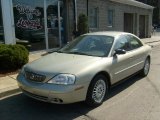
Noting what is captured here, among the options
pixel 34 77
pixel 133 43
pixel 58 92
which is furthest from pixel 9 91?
pixel 133 43

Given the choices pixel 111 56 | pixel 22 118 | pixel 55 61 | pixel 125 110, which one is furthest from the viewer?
pixel 111 56

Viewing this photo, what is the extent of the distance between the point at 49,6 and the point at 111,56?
7.67 meters

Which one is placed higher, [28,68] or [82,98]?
[28,68]

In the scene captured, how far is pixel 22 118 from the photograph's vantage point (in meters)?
4.62

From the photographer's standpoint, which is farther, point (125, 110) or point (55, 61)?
point (55, 61)

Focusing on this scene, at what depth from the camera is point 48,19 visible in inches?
494

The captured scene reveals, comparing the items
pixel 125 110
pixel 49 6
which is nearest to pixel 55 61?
pixel 125 110

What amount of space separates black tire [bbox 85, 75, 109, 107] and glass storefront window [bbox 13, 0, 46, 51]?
662 centimetres

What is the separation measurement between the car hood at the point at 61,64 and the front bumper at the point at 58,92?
0.82 ft

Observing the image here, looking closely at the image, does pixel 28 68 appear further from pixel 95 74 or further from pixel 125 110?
pixel 125 110

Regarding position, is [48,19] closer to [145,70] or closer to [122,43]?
[145,70]

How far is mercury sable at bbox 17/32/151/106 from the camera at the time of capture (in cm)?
460

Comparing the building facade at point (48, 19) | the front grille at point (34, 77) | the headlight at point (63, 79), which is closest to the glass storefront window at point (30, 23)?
the building facade at point (48, 19)

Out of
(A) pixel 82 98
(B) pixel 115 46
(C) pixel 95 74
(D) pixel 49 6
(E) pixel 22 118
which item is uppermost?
(D) pixel 49 6
